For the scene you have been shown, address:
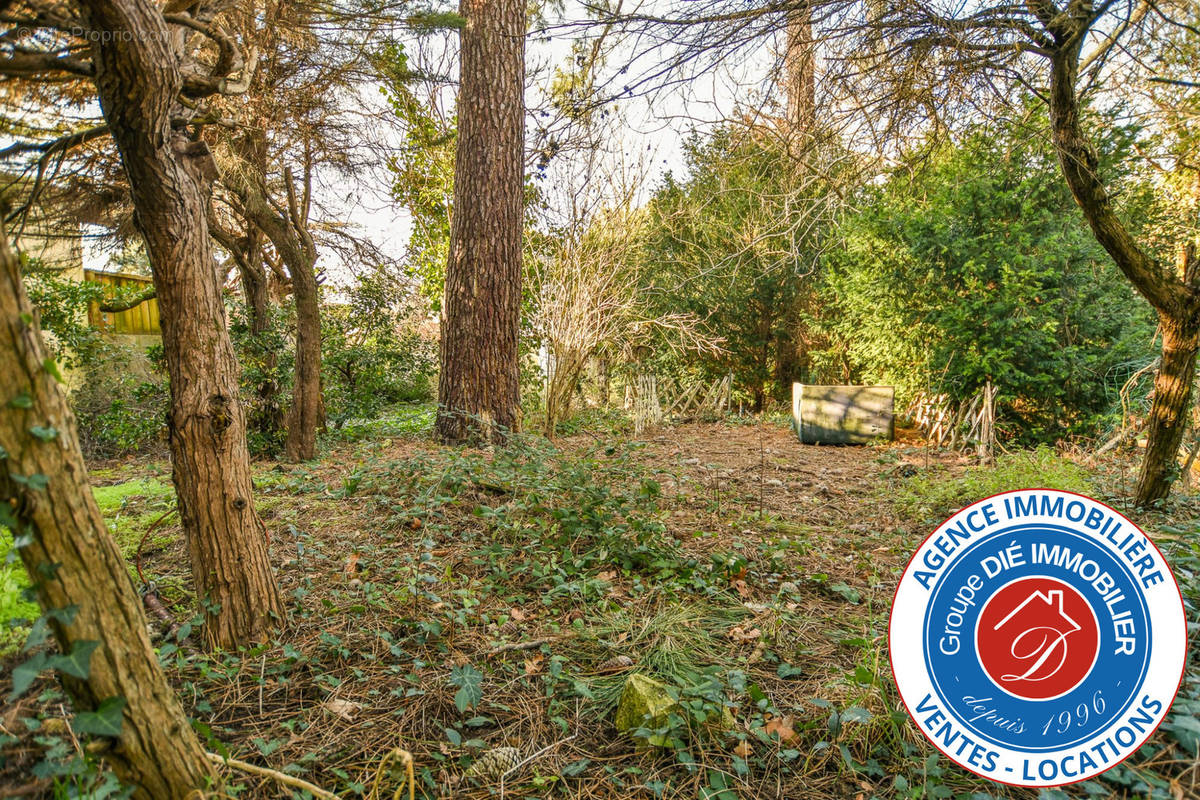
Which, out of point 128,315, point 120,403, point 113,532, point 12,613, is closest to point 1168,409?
point 12,613

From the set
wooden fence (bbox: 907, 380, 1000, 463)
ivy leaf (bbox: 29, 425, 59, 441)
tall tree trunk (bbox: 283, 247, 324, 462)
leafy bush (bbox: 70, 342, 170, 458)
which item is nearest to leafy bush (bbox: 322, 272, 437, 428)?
leafy bush (bbox: 70, 342, 170, 458)

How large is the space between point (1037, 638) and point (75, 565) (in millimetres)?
1907

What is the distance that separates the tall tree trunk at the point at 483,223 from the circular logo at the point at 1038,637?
12.4ft

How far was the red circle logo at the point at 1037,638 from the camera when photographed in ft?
4.18

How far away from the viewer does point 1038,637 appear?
4.20 feet

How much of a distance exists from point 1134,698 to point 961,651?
400 millimetres

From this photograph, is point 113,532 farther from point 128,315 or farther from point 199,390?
point 128,315

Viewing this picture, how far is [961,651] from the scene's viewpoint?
1319 mm

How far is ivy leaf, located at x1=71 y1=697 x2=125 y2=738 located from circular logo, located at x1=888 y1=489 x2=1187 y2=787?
5.11ft

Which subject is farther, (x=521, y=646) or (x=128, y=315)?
(x=128, y=315)

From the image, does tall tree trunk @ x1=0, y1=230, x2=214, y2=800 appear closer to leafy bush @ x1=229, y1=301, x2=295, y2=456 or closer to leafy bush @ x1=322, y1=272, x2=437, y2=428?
leafy bush @ x1=229, y1=301, x2=295, y2=456

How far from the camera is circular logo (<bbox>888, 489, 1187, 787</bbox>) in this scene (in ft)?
4.10

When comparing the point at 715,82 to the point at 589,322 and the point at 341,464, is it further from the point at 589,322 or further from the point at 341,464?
the point at 341,464

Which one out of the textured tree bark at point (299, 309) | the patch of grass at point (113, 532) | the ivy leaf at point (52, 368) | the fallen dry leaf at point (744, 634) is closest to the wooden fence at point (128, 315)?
the textured tree bark at point (299, 309)
